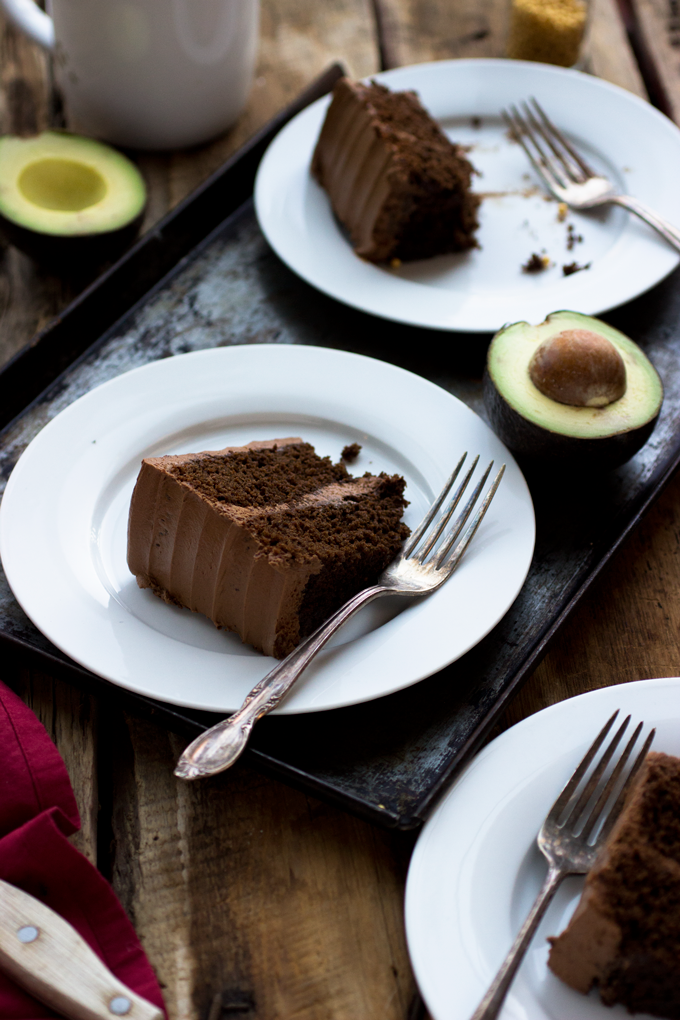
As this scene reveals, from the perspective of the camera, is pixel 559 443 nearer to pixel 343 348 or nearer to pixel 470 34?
pixel 343 348

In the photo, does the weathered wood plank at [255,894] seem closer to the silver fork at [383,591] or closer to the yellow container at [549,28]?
the silver fork at [383,591]

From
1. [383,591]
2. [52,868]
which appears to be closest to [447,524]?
[383,591]

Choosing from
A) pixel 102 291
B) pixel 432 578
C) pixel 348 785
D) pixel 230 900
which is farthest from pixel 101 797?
pixel 102 291

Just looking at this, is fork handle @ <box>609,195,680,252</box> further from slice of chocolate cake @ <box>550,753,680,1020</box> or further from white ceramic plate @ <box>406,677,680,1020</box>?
slice of chocolate cake @ <box>550,753,680,1020</box>

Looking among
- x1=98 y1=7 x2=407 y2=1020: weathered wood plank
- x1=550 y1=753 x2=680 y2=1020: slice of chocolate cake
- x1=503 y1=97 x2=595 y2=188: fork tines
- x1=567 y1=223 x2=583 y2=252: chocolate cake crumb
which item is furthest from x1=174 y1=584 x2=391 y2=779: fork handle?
x1=503 y1=97 x2=595 y2=188: fork tines

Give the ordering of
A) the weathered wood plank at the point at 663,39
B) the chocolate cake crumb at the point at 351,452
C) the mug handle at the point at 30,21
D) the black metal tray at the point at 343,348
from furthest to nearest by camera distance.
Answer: the weathered wood plank at the point at 663,39
the mug handle at the point at 30,21
the chocolate cake crumb at the point at 351,452
the black metal tray at the point at 343,348

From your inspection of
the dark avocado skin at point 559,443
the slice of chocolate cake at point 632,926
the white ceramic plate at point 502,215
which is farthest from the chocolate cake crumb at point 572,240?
the slice of chocolate cake at point 632,926
